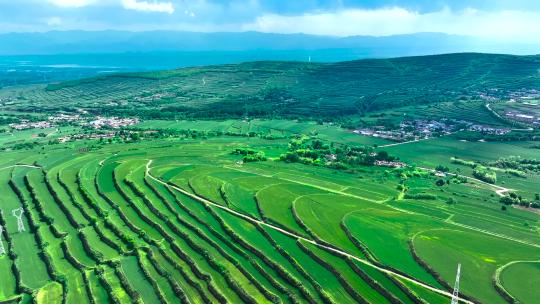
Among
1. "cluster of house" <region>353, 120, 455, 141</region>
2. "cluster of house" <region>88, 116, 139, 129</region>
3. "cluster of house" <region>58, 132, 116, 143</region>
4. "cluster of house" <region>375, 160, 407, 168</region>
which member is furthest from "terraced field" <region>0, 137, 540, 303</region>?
"cluster of house" <region>88, 116, 139, 129</region>

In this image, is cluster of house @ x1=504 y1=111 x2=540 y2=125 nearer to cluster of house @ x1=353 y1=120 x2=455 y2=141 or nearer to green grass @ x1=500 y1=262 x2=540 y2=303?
cluster of house @ x1=353 y1=120 x2=455 y2=141

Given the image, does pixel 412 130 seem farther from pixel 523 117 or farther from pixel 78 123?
pixel 78 123

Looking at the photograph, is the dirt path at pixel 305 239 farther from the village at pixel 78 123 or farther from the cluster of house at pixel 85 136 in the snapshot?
the village at pixel 78 123

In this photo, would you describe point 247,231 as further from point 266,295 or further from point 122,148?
point 122,148

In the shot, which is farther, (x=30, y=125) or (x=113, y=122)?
(x=113, y=122)

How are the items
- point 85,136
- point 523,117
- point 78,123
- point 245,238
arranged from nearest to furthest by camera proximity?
point 245,238, point 85,136, point 523,117, point 78,123

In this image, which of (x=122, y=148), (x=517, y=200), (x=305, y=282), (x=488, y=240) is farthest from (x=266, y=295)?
(x=122, y=148)

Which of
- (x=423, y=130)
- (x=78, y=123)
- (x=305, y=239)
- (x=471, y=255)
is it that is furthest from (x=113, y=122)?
(x=471, y=255)

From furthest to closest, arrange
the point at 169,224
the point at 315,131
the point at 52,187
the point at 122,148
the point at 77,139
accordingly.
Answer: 1. the point at 315,131
2. the point at 77,139
3. the point at 122,148
4. the point at 52,187
5. the point at 169,224

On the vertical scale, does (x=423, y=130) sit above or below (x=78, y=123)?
below

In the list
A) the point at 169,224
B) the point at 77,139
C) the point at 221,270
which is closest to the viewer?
the point at 221,270
